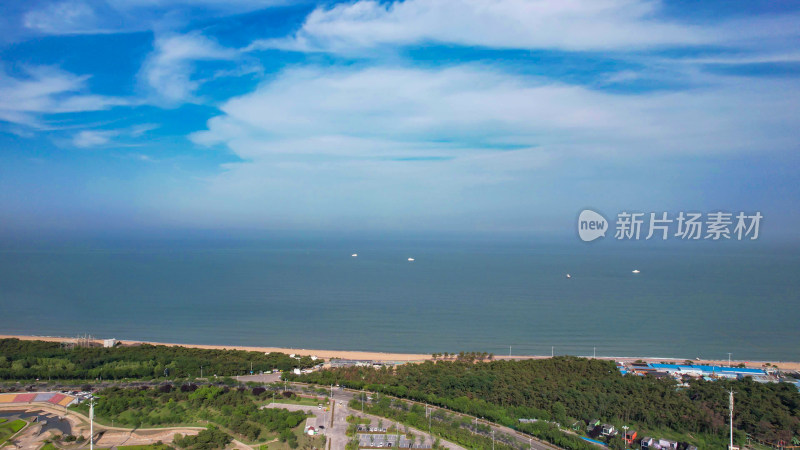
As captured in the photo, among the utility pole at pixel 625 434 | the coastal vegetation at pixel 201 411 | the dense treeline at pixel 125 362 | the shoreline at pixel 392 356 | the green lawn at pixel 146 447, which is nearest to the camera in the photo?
the green lawn at pixel 146 447

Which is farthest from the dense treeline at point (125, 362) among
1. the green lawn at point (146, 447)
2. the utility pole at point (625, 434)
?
the utility pole at point (625, 434)

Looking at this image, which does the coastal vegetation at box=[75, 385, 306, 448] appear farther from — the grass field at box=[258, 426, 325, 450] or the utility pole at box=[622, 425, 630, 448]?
the utility pole at box=[622, 425, 630, 448]

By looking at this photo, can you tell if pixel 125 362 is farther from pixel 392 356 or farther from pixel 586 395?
pixel 586 395

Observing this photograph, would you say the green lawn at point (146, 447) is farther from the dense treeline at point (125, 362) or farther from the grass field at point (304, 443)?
the dense treeline at point (125, 362)

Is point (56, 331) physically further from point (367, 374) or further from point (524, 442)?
point (524, 442)

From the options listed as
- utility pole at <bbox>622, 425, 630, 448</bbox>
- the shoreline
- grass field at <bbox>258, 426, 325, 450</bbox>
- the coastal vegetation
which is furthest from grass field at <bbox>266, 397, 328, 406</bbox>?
utility pole at <bbox>622, 425, 630, 448</bbox>

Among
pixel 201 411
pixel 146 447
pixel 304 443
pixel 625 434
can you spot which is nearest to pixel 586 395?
pixel 625 434

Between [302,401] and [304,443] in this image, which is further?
[302,401]

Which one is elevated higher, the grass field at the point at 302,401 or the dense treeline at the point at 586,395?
the dense treeline at the point at 586,395
